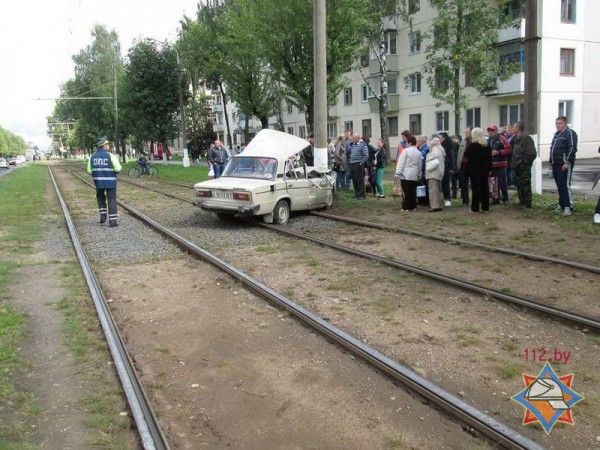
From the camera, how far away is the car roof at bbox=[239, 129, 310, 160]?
39.9 feet

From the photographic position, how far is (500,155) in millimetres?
11953

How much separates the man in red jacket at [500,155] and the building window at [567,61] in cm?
2251

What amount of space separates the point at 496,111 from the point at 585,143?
215 inches

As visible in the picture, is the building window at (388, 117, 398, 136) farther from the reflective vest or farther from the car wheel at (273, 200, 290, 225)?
the reflective vest

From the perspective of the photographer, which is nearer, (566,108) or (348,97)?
(566,108)

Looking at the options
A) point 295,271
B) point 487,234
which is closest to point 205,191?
point 295,271

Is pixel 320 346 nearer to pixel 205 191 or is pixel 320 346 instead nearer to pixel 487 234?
pixel 487 234

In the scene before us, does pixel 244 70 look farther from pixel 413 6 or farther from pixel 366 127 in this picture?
pixel 366 127

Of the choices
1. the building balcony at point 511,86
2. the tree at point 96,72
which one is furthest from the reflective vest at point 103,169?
the tree at point 96,72

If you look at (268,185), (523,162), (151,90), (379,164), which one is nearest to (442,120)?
(379,164)

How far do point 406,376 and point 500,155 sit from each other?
9224 mm

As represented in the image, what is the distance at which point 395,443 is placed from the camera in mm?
3186

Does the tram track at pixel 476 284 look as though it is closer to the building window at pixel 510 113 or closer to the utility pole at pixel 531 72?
the utility pole at pixel 531 72

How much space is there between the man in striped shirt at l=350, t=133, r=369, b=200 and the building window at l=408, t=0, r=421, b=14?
74.5ft
